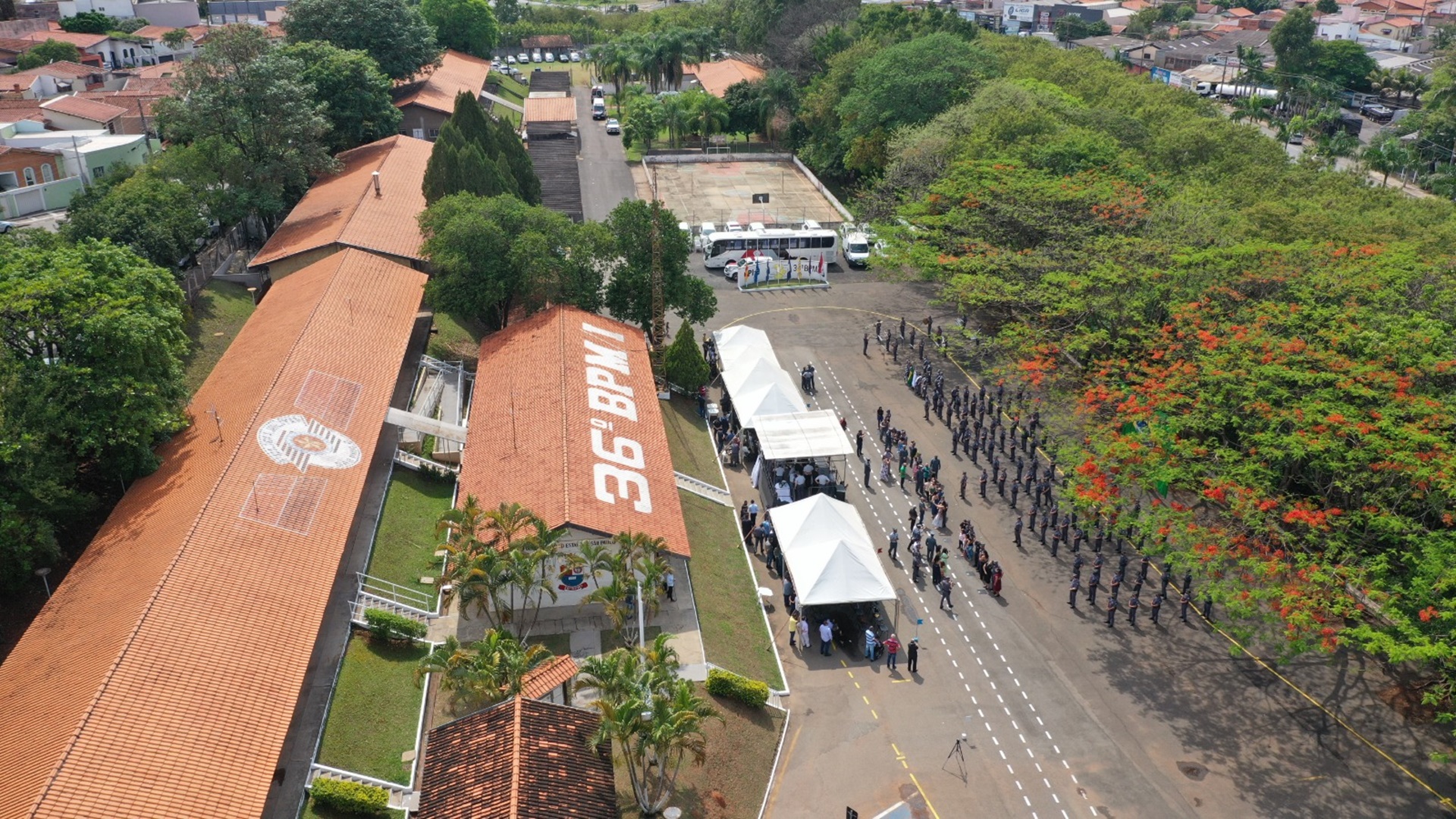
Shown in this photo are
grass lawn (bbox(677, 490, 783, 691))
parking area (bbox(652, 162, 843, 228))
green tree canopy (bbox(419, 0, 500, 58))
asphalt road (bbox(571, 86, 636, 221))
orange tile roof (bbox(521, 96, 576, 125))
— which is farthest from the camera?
green tree canopy (bbox(419, 0, 500, 58))

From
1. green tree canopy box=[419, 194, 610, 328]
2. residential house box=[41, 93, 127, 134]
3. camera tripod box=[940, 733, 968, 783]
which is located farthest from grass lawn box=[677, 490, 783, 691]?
residential house box=[41, 93, 127, 134]

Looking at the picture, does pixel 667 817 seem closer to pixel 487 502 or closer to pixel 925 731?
pixel 925 731

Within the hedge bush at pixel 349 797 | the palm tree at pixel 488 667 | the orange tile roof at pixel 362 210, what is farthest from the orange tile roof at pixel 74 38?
the hedge bush at pixel 349 797

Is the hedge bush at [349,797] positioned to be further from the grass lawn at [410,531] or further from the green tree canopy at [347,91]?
the green tree canopy at [347,91]

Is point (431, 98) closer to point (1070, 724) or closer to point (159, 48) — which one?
point (159, 48)

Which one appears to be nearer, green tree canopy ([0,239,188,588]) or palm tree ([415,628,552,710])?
palm tree ([415,628,552,710])

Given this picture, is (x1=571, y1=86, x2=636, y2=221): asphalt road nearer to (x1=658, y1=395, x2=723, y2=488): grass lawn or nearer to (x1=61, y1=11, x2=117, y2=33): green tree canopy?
(x1=658, y1=395, x2=723, y2=488): grass lawn

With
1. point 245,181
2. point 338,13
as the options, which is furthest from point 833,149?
point 245,181
